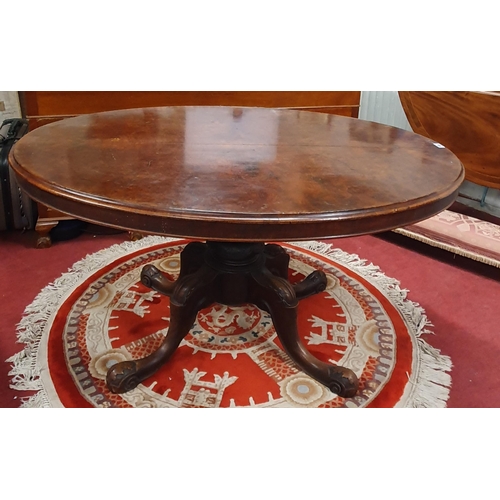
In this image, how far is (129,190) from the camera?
1.02 metres

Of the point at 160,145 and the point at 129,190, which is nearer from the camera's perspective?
the point at 129,190

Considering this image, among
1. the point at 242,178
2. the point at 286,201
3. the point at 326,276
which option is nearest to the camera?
the point at 286,201

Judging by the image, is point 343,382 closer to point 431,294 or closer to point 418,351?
point 418,351

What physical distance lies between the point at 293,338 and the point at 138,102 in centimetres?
132

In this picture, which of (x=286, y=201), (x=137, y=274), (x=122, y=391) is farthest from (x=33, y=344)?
(x=286, y=201)

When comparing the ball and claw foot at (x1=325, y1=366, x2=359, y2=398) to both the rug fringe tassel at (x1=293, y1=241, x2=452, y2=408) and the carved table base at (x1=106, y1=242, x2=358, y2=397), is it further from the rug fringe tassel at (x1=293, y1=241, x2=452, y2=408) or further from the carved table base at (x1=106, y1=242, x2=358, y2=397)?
the rug fringe tassel at (x1=293, y1=241, x2=452, y2=408)

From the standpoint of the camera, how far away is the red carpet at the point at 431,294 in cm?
147

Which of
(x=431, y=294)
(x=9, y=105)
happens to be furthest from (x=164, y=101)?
(x=431, y=294)

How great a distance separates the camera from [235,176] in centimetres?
113

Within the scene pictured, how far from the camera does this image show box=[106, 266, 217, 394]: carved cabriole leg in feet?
4.46

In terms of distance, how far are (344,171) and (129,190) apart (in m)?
0.53

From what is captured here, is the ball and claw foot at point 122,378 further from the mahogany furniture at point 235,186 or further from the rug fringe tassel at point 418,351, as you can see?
the rug fringe tassel at point 418,351

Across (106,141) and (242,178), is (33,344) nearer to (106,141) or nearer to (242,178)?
(106,141)

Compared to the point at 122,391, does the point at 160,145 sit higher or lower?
higher
